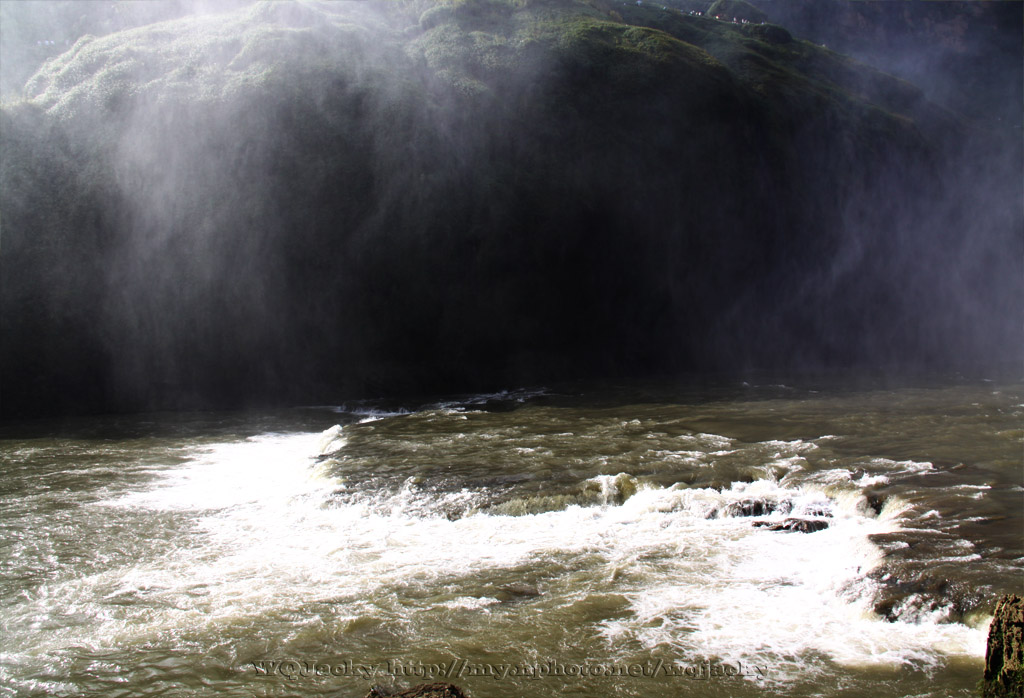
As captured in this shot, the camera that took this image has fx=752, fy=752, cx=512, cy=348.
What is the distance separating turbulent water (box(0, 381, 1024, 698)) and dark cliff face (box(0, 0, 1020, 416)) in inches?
304

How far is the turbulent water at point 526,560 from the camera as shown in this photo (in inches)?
242

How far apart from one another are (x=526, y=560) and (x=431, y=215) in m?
17.8

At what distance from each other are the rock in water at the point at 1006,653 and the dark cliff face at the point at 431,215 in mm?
19644

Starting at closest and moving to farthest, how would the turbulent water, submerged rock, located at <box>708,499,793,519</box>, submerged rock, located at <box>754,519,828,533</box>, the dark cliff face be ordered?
the turbulent water → submerged rock, located at <box>754,519,828,533</box> → submerged rock, located at <box>708,499,793,519</box> → the dark cliff face

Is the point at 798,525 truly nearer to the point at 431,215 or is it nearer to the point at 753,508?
the point at 753,508

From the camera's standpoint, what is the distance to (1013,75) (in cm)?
6800

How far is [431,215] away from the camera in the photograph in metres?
24.6

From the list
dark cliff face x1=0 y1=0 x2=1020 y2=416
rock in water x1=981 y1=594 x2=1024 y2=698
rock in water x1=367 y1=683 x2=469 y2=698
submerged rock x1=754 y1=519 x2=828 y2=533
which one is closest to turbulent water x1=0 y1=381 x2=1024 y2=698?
submerged rock x1=754 y1=519 x2=828 y2=533

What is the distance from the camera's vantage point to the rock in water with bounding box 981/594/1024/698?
155 inches

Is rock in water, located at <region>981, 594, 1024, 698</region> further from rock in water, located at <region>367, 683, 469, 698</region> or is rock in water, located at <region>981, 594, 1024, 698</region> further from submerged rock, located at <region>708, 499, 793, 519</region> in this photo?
submerged rock, located at <region>708, 499, 793, 519</region>

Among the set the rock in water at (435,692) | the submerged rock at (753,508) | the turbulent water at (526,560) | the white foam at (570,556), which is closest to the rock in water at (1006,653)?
the turbulent water at (526,560)

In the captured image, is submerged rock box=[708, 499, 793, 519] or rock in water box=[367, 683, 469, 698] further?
submerged rock box=[708, 499, 793, 519]

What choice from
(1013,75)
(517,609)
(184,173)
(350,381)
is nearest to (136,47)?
(184,173)

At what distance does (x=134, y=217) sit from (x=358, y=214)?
6.54m
